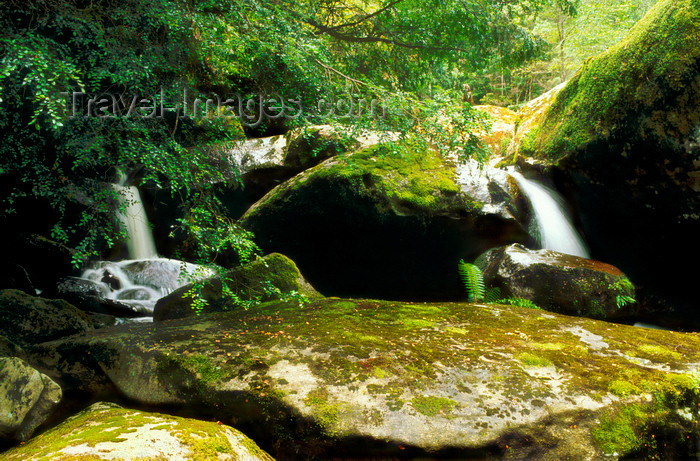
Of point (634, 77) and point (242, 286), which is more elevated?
point (634, 77)

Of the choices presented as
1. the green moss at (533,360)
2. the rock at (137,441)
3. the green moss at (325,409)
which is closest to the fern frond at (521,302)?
the green moss at (533,360)

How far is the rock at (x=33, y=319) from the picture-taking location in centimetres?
418

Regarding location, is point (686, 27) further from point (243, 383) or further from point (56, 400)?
point (56, 400)

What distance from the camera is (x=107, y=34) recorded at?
428 centimetres

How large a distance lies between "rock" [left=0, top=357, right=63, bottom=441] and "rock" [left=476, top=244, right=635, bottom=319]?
5.37m

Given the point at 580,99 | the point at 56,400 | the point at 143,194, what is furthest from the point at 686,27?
the point at 143,194

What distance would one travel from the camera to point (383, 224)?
21.7 ft

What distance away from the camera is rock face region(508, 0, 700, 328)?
17.9ft

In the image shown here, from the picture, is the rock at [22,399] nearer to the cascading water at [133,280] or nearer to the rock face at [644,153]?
the cascading water at [133,280]

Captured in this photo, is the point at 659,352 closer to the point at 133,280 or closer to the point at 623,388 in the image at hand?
the point at 623,388

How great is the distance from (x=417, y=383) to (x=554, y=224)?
5.63m

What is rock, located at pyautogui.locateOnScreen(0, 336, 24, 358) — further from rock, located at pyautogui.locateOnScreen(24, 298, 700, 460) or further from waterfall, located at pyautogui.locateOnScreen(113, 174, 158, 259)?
waterfall, located at pyautogui.locateOnScreen(113, 174, 158, 259)

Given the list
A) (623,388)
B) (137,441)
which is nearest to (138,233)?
(137,441)

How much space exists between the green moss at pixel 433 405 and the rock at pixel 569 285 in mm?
3613
